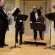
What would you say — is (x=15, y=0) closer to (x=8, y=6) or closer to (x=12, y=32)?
(x=8, y=6)

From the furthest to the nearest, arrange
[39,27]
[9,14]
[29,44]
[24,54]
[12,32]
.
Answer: [12,32], [29,44], [39,27], [9,14], [24,54]

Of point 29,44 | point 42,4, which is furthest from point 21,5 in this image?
point 29,44

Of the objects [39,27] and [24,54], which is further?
[39,27]

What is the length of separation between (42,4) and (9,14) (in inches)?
239

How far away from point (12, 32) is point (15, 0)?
204 cm

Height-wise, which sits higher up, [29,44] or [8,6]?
[8,6]

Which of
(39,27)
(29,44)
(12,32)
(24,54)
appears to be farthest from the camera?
(12,32)

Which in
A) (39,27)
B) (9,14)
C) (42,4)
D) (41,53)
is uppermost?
(42,4)

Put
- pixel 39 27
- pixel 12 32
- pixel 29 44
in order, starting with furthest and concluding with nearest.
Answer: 1. pixel 12 32
2. pixel 29 44
3. pixel 39 27

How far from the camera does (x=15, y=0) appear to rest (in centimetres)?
1260

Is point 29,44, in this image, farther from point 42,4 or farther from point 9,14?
point 42,4

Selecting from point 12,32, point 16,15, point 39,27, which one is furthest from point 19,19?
point 12,32

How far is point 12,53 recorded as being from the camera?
6176 mm

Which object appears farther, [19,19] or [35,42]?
[35,42]
